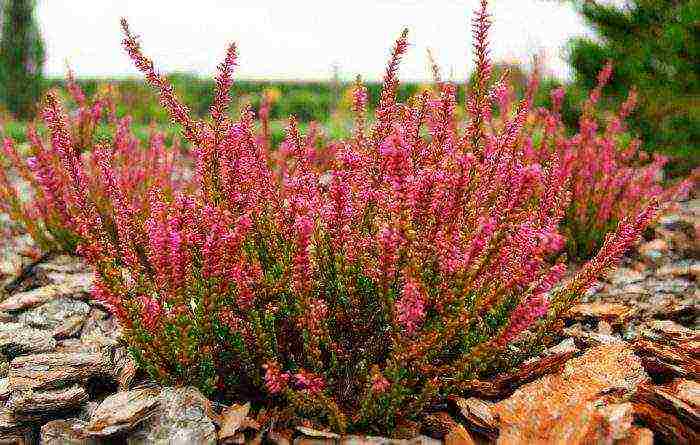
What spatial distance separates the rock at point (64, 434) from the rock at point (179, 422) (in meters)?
0.15

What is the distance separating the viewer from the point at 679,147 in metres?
8.75

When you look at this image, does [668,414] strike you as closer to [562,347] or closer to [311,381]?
[562,347]

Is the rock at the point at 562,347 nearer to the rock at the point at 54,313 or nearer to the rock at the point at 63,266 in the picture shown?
the rock at the point at 54,313

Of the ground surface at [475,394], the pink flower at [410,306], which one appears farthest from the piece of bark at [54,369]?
the pink flower at [410,306]

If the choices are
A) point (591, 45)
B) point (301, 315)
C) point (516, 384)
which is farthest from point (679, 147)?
point (301, 315)

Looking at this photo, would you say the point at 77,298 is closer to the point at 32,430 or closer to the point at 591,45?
the point at 32,430

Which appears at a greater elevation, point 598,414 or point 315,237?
point 315,237

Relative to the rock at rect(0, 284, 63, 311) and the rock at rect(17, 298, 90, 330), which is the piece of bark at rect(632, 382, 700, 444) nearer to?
the rock at rect(17, 298, 90, 330)

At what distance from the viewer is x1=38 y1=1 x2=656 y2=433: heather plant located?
82.1 inches

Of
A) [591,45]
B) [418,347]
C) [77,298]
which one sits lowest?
[77,298]

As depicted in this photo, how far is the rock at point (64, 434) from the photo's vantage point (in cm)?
220

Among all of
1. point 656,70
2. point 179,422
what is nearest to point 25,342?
point 179,422

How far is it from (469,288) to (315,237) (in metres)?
0.49

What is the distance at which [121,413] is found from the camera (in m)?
2.16
